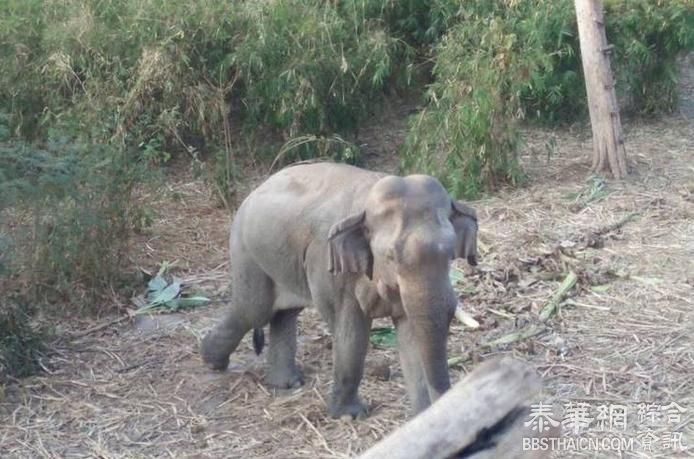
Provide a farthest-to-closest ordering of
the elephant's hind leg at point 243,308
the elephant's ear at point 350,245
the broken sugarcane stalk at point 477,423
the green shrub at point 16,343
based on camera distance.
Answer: the green shrub at point 16,343 → the elephant's hind leg at point 243,308 → the elephant's ear at point 350,245 → the broken sugarcane stalk at point 477,423

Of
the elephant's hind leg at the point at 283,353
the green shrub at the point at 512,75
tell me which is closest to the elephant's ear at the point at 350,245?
the elephant's hind leg at the point at 283,353

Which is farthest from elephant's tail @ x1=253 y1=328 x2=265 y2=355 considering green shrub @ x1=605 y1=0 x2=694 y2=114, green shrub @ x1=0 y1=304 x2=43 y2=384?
green shrub @ x1=605 y1=0 x2=694 y2=114

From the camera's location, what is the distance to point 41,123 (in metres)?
9.22

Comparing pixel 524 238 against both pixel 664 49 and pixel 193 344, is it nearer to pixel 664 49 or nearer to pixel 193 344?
pixel 193 344

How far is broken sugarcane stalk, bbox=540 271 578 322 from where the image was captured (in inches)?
263

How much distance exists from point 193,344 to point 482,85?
3415 millimetres

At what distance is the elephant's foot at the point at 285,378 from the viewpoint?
6098 millimetres

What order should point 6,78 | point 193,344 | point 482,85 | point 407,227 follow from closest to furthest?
point 407,227 < point 193,344 < point 482,85 < point 6,78

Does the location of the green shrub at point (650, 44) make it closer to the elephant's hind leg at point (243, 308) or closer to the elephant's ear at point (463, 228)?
the elephant's hind leg at point (243, 308)

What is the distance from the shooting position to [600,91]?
9.23m

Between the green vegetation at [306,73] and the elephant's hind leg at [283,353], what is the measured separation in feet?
8.81

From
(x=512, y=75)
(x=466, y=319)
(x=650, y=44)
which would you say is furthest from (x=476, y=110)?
(x=466, y=319)

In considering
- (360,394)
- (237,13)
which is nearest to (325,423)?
(360,394)

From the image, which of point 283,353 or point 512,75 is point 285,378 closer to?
point 283,353
